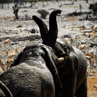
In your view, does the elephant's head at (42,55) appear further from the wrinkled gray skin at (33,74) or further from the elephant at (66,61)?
the elephant at (66,61)

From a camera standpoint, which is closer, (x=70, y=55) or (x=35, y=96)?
(x=35, y=96)

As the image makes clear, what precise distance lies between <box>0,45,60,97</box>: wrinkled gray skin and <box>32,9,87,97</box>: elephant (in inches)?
11.9

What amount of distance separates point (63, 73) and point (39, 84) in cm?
144

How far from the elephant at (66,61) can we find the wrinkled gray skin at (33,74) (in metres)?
0.30

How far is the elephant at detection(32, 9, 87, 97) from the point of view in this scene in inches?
125

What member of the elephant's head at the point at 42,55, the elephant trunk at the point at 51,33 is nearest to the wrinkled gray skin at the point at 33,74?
the elephant's head at the point at 42,55

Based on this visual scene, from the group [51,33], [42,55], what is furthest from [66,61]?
[42,55]

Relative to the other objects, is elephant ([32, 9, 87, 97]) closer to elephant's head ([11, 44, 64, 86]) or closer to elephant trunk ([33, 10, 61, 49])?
elephant trunk ([33, 10, 61, 49])

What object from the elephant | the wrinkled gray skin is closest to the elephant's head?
the wrinkled gray skin

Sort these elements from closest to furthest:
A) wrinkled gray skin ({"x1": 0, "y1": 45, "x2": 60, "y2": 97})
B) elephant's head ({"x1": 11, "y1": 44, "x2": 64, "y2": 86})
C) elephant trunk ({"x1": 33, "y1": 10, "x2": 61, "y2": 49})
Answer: wrinkled gray skin ({"x1": 0, "y1": 45, "x2": 60, "y2": 97}) → elephant's head ({"x1": 11, "y1": 44, "x2": 64, "y2": 86}) → elephant trunk ({"x1": 33, "y1": 10, "x2": 61, "y2": 49})

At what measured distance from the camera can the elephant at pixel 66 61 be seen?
318 cm

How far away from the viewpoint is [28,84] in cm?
230

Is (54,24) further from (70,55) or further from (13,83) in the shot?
(13,83)

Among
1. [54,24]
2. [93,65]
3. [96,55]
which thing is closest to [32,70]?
[54,24]
